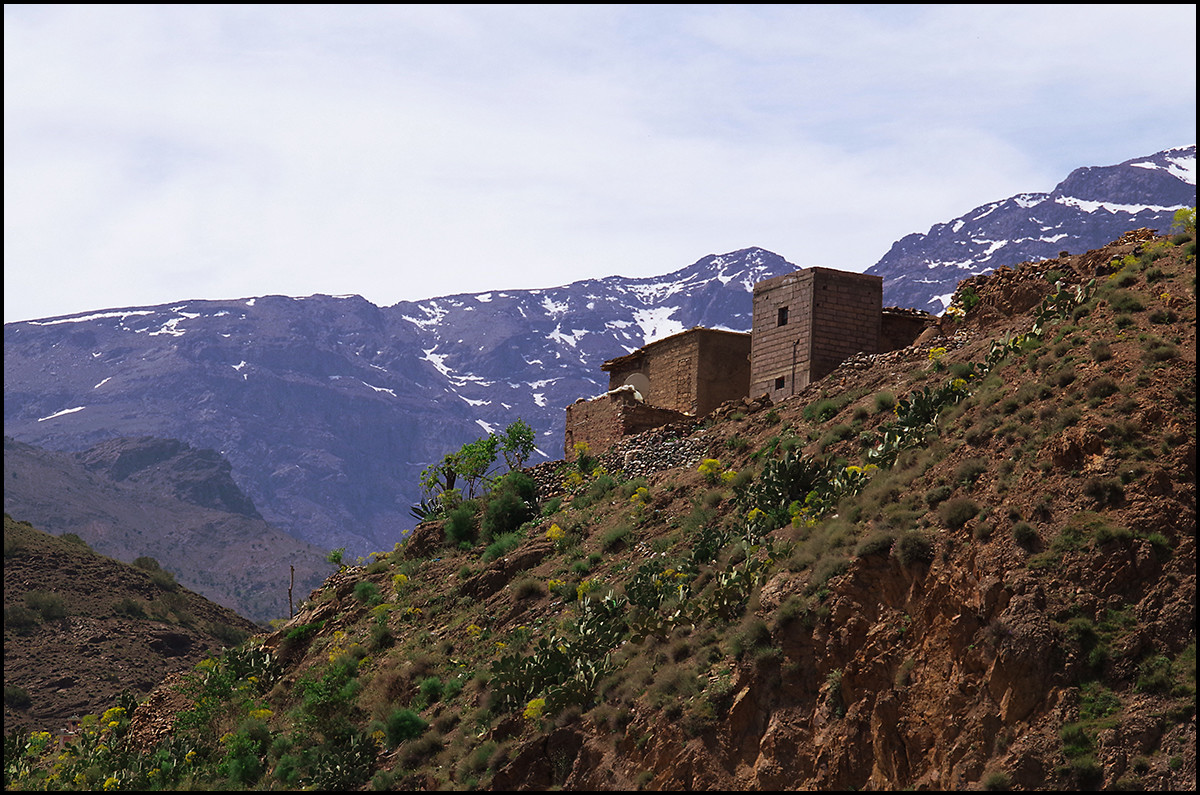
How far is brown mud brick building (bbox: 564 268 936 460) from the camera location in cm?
3534

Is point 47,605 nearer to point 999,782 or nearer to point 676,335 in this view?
point 676,335

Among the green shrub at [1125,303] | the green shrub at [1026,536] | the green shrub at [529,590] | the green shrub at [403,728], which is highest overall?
the green shrub at [1125,303]

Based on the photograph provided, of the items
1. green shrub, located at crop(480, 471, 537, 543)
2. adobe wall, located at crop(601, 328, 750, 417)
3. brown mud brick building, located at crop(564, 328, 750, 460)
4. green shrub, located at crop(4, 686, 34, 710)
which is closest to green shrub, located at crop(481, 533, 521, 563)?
green shrub, located at crop(480, 471, 537, 543)

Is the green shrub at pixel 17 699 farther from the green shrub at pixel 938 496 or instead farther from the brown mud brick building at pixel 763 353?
the green shrub at pixel 938 496

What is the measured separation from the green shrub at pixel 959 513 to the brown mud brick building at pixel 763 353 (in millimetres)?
10737

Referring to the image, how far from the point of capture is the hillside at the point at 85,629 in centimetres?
6016

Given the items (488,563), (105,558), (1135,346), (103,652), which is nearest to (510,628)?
(488,563)

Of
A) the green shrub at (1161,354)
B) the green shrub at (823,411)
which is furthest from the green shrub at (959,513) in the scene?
the green shrub at (823,411)

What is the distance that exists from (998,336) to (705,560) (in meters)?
8.20

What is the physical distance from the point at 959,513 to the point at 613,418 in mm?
15642

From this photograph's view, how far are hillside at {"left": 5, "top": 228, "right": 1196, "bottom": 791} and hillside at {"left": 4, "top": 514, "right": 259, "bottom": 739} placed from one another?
82.2ft

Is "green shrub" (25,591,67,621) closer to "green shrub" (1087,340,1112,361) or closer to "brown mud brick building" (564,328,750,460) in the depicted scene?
"brown mud brick building" (564,328,750,460)

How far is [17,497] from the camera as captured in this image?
184 meters

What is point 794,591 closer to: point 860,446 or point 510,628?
point 860,446
